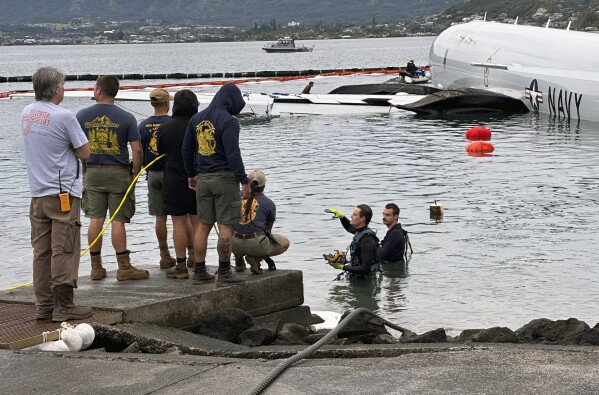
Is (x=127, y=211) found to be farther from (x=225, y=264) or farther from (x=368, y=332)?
(x=368, y=332)

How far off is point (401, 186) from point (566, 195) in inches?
165

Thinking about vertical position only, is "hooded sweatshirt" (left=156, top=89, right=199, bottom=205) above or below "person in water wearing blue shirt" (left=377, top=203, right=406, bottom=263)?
above

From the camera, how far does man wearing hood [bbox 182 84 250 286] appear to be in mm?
11773

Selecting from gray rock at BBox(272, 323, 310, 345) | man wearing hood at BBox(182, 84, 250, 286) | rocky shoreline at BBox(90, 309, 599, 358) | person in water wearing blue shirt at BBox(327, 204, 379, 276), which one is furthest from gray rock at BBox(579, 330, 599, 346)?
person in water wearing blue shirt at BBox(327, 204, 379, 276)

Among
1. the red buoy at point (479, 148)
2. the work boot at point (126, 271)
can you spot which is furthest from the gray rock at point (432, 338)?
the red buoy at point (479, 148)

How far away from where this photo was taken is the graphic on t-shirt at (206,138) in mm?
11789

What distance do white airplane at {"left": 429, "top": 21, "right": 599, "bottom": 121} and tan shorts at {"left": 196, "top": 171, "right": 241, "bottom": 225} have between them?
107 ft

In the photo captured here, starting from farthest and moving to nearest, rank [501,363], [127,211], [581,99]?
1. [581,99]
2. [127,211]
3. [501,363]

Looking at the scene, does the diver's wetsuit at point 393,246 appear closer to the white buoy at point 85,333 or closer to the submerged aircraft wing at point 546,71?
the white buoy at point 85,333

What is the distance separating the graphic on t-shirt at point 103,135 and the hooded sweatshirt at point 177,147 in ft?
1.74

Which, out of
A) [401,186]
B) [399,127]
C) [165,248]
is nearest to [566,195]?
[401,186]

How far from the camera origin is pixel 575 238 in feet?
65.9

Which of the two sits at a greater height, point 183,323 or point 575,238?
point 183,323

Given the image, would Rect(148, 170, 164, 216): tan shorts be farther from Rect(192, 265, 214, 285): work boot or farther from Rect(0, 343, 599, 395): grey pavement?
Rect(0, 343, 599, 395): grey pavement
